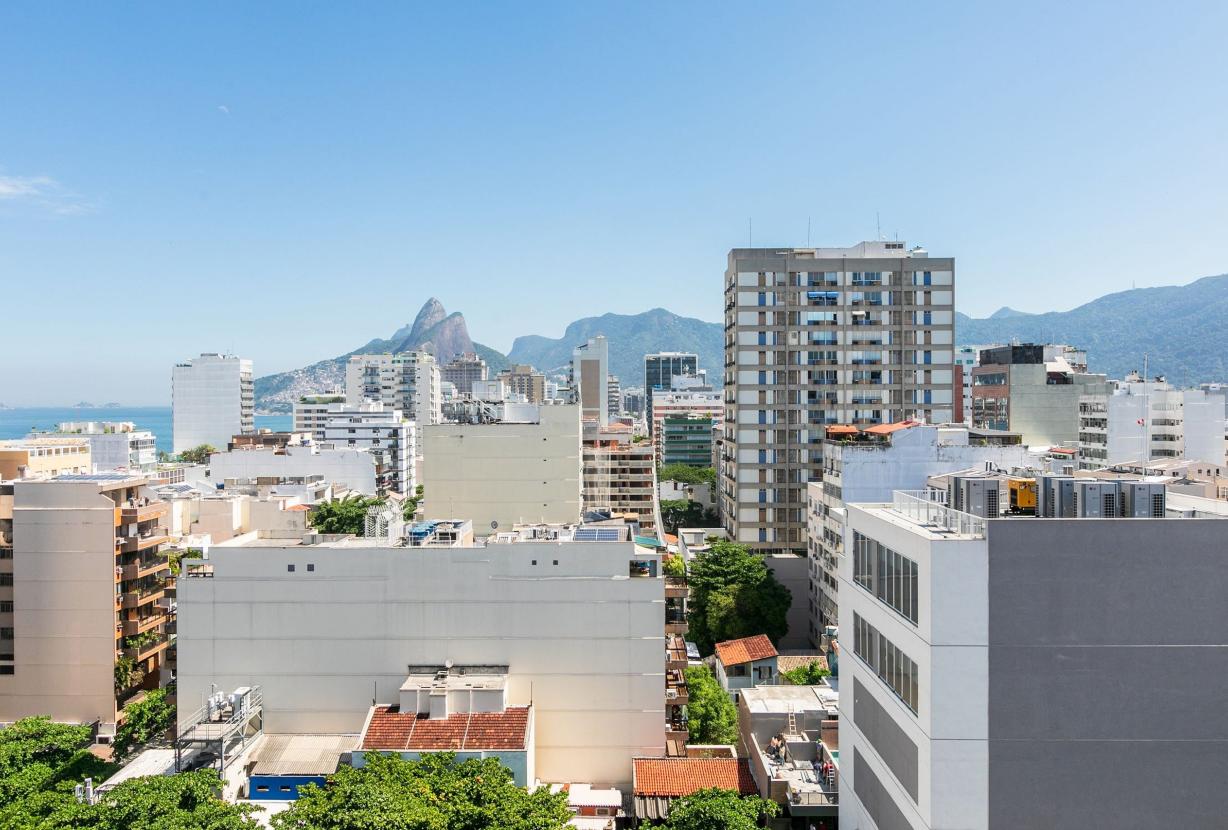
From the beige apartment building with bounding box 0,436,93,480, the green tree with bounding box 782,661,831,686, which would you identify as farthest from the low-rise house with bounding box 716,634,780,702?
the beige apartment building with bounding box 0,436,93,480

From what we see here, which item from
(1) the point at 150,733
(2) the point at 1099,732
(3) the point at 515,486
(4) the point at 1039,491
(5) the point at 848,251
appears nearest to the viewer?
(2) the point at 1099,732

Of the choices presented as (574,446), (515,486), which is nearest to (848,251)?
(574,446)

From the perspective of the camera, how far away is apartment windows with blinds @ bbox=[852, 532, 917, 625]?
64.3 ft

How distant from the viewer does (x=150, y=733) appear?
123 ft

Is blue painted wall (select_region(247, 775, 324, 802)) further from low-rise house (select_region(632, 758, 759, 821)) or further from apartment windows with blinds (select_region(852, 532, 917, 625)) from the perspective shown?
apartment windows with blinds (select_region(852, 532, 917, 625))

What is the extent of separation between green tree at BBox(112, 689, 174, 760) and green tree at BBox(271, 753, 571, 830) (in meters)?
15.9

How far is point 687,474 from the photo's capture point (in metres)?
132

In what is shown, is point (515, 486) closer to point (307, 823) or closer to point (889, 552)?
point (307, 823)

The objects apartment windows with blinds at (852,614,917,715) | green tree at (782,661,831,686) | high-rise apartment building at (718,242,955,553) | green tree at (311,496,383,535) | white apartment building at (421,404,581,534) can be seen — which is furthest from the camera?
green tree at (311,496,383,535)

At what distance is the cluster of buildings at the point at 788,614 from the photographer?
1778 centimetres

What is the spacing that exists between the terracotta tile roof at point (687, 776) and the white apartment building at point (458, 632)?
1.98 metres

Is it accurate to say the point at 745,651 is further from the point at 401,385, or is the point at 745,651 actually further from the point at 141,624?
the point at 401,385

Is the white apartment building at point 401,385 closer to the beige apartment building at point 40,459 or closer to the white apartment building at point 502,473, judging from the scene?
the beige apartment building at point 40,459

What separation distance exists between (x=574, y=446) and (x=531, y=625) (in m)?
28.3
